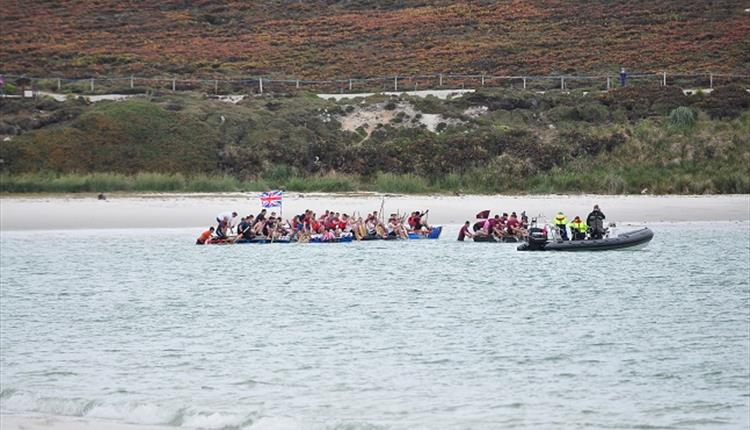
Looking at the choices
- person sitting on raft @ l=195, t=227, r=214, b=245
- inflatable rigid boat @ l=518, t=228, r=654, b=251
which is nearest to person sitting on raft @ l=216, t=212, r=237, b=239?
person sitting on raft @ l=195, t=227, r=214, b=245

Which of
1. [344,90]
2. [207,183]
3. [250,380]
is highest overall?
[344,90]

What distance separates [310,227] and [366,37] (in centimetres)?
4220

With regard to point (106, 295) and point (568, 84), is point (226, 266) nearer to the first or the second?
point (106, 295)

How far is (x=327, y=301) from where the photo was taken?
26266 millimetres

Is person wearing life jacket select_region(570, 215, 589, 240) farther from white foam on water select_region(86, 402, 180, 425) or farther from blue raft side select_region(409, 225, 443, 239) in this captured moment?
white foam on water select_region(86, 402, 180, 425)

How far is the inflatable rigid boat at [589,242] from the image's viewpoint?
31000 millimetres

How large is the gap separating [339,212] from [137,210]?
20.9 ft

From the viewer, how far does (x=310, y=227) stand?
34.9 metres

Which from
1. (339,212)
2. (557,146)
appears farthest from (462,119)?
(339,212)

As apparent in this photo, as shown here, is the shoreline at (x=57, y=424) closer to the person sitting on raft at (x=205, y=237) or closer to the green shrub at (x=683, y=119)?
the person sitting on raft at (x=205, y=237)

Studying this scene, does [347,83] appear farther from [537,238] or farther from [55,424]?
[55,424]

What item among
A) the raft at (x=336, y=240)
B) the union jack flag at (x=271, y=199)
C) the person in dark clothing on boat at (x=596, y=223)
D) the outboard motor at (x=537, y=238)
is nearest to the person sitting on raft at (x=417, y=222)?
the raft at (x=336, y=240)

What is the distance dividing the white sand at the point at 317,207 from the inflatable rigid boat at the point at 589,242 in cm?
499

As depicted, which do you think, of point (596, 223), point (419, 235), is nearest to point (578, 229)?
Result: point (596, 223)
